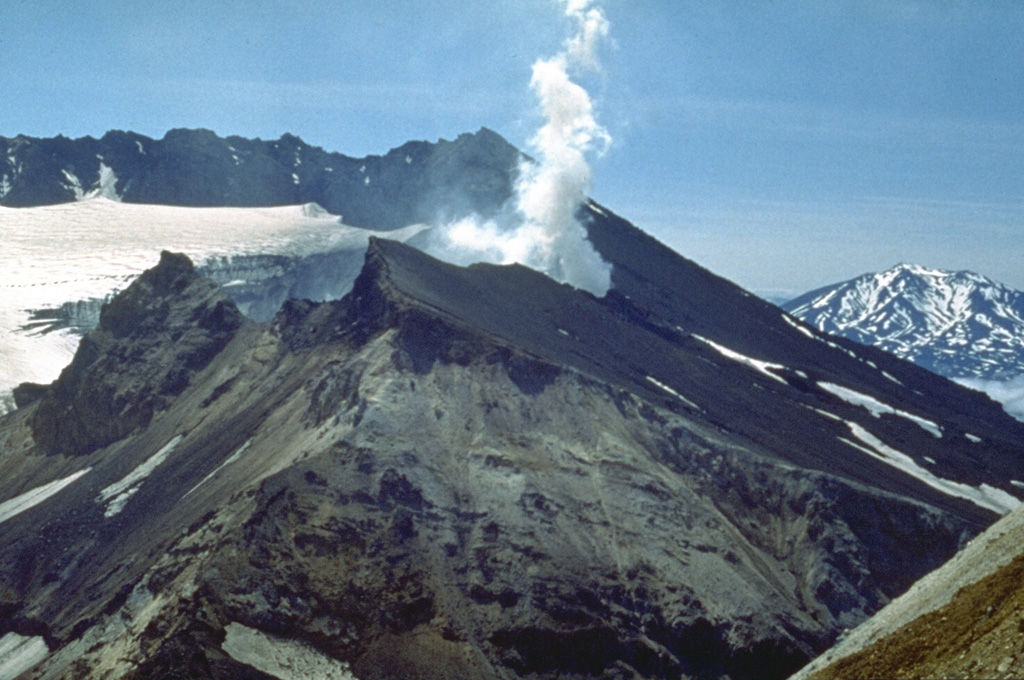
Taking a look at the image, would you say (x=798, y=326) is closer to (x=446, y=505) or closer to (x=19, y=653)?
(x=446, y=505)

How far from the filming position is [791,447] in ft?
225

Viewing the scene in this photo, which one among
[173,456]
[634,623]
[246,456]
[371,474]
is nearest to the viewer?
[634,623]

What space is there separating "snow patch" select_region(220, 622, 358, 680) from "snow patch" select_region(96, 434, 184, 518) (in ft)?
74.1

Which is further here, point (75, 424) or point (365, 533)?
point (75, 424)

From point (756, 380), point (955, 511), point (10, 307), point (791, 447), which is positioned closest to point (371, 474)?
point (791, 447)

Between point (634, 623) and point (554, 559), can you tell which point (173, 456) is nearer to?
point (554, 559)

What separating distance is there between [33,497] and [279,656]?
1620 inches

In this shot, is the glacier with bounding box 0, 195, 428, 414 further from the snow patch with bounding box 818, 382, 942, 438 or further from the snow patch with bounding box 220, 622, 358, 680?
the snow patch with bounding box 220, 622, 358, 680

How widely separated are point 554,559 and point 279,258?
159 meters

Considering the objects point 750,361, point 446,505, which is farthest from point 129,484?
point 750,361

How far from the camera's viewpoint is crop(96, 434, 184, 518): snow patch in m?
60.9

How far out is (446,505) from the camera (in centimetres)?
5103

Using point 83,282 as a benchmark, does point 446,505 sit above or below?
above

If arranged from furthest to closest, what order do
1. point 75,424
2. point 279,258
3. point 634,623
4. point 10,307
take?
point 279,258, point 10,307, point 75,424, point 634,623
